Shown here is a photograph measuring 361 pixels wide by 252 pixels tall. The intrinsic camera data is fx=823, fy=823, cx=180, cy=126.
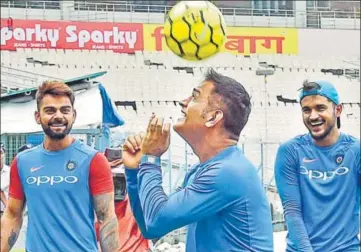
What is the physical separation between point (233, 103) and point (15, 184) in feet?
6.87

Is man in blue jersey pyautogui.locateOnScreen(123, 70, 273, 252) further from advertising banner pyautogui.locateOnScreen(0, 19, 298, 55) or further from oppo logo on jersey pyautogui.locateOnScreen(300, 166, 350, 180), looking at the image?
advertising banner pyautogui.locateOnScreen(0, 19, 298, 55)

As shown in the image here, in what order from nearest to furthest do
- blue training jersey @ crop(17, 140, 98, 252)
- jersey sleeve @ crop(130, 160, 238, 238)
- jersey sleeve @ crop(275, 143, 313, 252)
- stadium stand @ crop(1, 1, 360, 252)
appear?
jersey sleeve @ crop(130, 160, 238, 238), jersey sleeve @ crop(275, 143, 313, 252), blue training jersey @ crop(17, 140, 98, 252), stadium stand @ crop(1, 1, 360, 252)

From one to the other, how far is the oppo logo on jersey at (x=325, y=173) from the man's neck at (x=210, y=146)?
1549 mm

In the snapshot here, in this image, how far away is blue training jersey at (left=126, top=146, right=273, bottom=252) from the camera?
2.54 metres

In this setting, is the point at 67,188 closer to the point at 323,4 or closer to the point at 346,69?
the point at 346,69

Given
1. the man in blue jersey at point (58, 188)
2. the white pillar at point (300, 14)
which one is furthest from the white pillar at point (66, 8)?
the man in blue jersey at point (58, 188)

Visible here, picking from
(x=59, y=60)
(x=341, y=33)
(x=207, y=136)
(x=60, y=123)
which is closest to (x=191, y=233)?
(x=207, y=136)

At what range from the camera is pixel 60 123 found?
446 centimetres

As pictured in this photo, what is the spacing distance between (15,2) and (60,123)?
1091 inches

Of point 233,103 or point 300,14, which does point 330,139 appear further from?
point 300,14

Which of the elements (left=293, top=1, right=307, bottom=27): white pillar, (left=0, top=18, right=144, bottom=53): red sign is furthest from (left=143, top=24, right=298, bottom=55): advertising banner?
(left=0, top=18, right=144, bottom=53): red sign

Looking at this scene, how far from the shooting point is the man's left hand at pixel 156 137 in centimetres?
260

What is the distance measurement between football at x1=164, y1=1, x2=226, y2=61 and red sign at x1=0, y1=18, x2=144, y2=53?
2294 cm

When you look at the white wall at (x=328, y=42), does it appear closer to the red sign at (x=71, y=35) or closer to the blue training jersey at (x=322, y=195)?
the red sign at (x=71, y=35)
